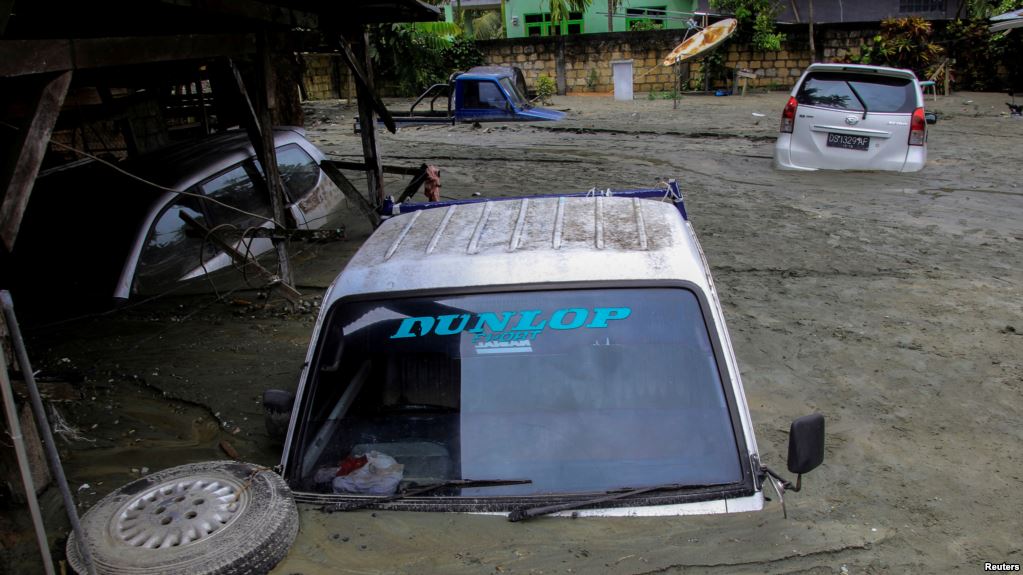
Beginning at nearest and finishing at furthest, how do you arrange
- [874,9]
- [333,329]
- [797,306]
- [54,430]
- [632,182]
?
[333,329] < [54,430] < [797,306] < [632,182] < [874,9]

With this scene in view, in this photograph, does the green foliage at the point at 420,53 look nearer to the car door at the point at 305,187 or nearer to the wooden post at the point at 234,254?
the car door at the point at 305,187

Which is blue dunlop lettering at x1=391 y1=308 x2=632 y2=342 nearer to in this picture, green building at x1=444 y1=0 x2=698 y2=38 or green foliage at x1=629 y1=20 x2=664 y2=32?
green foliage at x1=629 y1=20 x2=664 y2=32

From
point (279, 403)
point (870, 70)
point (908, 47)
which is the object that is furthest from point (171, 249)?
point (908, 47)

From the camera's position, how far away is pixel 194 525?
7.73 ft

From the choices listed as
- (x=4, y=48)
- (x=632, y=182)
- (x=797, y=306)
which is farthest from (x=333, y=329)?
(x=632, y=182)

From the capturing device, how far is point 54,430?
4523 millimetres

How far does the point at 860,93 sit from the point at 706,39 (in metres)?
12.9

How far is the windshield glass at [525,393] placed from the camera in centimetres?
264

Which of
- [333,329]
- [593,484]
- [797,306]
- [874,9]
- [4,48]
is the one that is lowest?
[797,306]

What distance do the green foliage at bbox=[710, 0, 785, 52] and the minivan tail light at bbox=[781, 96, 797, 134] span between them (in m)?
14.2

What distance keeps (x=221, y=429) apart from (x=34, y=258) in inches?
105

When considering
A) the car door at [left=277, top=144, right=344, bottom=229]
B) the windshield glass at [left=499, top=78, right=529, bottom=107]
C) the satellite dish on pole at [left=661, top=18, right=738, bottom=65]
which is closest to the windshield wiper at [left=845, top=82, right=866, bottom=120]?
the car door at [left=277, top=144, right=344, bottom=229]

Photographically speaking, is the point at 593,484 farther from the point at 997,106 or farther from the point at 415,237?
the point at 997,106

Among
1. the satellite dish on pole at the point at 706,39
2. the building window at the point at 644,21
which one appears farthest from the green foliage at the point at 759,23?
the building window at the point at 644,21
